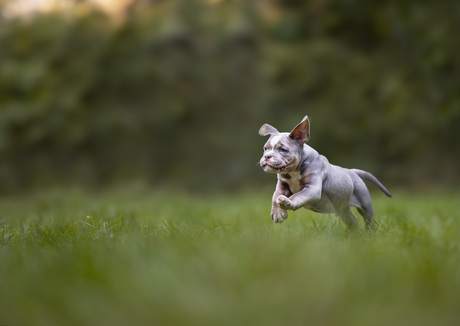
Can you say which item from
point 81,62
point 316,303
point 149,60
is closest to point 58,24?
point 81,62

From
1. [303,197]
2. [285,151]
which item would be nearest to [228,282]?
[303,197]

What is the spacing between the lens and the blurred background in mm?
10734

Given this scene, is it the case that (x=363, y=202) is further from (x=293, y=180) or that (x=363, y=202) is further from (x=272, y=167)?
(x=272, y=167)

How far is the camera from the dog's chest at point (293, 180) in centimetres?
285

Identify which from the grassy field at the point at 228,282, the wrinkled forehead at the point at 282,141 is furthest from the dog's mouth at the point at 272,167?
the grassy field at the point at 228,282

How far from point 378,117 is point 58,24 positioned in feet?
26.7

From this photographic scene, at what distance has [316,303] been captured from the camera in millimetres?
1490

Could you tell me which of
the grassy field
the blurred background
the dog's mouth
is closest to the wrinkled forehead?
the dog's mouth

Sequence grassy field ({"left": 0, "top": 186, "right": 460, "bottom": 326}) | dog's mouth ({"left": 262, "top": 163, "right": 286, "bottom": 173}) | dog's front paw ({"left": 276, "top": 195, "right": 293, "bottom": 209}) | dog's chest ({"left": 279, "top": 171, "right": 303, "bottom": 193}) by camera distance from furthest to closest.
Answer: dog's chest ({"left": 279, "top": 171, "right": 303, "bottom": 193}), dog's mouth ({"left": 262, "top": 163, "right": 286, "bottom": 173}), dog's front paw ({"left": 276, "top": 195, "right": 293, "bottom": 209}), grassy field ({"left": 0, "top": 186, "right": 460, "bottom": 326})

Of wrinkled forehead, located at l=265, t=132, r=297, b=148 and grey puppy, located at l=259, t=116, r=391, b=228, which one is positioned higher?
wrinkled forehead, located at l=265, t=132, r=297, b=148

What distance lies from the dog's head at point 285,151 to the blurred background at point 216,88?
26.7 ft

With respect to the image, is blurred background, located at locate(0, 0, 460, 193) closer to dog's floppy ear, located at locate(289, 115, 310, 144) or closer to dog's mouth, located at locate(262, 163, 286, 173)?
dog's floppy ear, located at locate(289, 115, 310, 144)

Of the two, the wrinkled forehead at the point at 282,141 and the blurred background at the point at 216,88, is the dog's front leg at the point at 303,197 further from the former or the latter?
the blurred background at the point at 216,88

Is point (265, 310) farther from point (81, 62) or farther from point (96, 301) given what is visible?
point (81, 62)
